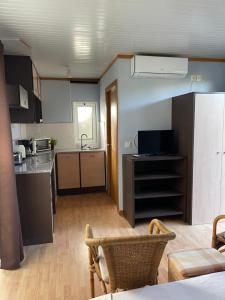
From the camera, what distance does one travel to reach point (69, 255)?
2.53 meters

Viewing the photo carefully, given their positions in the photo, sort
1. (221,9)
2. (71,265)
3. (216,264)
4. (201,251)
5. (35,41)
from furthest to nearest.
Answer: (35,41) → (71,265) → (221,9) → (201,251) → (216,264)

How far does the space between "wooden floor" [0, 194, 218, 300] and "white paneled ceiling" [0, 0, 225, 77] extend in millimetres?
2450

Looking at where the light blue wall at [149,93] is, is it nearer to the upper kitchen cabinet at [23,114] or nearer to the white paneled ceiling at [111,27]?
the white paneled ceiling at [111,27]

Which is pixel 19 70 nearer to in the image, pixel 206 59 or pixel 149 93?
pixel 149 93

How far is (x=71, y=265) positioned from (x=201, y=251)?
1297 millimetres

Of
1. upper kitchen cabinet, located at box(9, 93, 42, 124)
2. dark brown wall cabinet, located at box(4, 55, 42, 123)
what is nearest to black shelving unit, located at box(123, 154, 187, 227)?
upper kitchen cabinet, located at box(9, 93, 42, 124)

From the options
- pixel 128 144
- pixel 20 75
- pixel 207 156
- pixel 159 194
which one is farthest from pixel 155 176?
pixel 20 75

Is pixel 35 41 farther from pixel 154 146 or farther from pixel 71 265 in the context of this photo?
pixel 71 265

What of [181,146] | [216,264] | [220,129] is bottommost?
[216,264]

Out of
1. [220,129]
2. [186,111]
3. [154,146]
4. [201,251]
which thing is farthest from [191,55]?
[201,251]

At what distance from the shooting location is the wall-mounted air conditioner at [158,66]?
322 centimetres

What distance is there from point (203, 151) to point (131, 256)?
2.25 m

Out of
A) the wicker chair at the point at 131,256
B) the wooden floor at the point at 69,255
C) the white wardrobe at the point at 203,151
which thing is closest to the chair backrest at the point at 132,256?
the wicker chair at the point at 131,256

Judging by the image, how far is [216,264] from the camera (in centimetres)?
169
